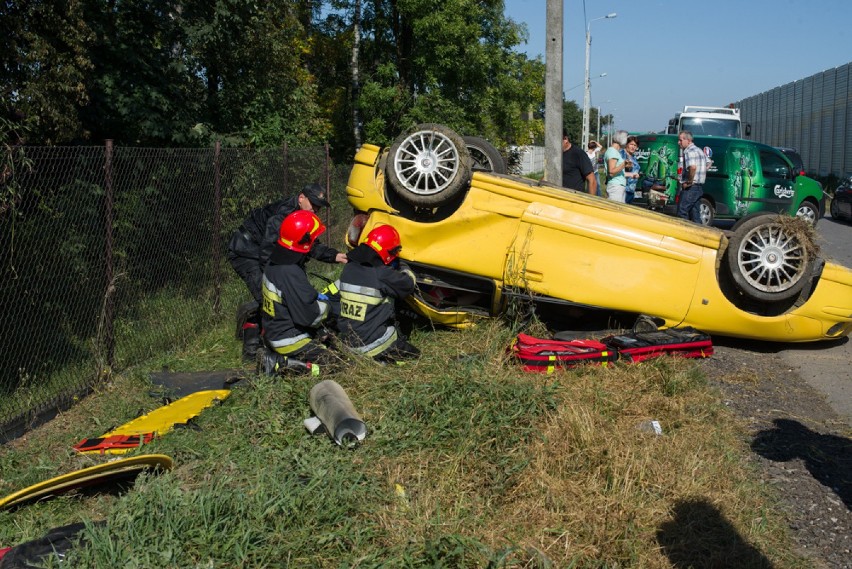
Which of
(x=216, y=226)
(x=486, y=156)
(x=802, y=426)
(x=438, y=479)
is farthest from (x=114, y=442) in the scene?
(x=486, y=156)

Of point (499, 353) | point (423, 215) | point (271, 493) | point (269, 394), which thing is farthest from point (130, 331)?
point (271, 493)

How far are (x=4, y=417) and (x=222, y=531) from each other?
9.04 ft

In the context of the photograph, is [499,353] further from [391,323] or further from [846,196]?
[846,196]

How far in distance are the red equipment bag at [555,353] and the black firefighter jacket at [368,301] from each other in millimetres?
984

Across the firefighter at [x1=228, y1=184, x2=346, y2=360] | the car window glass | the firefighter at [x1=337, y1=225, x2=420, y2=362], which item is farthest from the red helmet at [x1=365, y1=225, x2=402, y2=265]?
the car window glass

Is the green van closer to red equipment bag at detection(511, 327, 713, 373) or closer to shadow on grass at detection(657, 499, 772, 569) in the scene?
red equipment bag at detection(511, 327, 713, 373)

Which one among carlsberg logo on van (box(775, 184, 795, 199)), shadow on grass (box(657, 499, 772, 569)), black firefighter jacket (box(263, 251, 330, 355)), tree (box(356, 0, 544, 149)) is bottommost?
shadow on grass (box(657, 499, 772, 569))

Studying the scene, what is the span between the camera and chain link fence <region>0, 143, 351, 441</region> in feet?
18.5

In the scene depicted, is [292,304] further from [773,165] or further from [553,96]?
[773,165]

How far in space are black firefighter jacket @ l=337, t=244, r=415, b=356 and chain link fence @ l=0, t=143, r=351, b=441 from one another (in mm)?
2031

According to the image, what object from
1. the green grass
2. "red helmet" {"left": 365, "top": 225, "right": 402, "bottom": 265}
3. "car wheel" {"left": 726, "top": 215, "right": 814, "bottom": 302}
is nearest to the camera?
the green grass

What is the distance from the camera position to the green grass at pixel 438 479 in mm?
3350

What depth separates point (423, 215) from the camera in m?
6.90

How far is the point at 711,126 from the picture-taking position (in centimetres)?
2206
